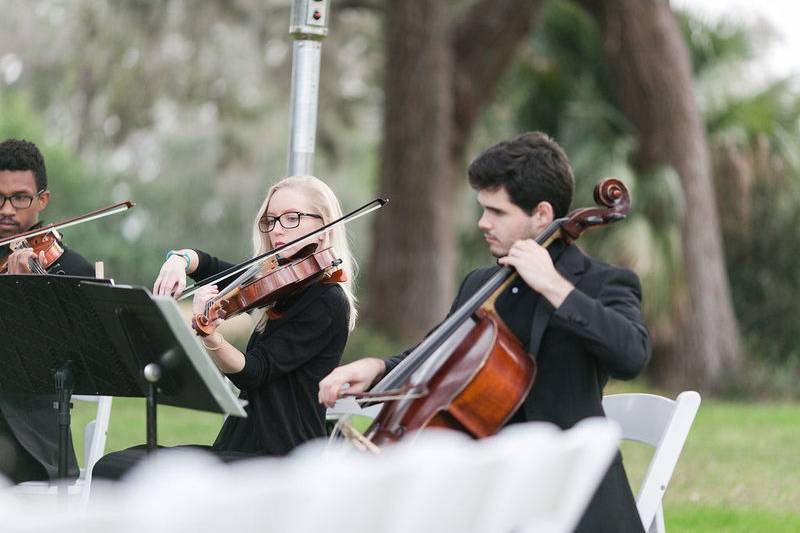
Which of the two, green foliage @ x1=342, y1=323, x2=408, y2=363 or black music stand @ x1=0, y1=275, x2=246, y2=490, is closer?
black music stand @ x1=0, y1=275, x2=246, y2=490

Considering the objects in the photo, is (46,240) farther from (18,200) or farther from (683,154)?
(683,154)

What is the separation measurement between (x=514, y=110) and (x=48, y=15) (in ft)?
23.2

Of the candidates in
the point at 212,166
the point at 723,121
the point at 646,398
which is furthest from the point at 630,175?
the point at 212,166

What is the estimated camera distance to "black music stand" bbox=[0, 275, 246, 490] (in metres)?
2.91

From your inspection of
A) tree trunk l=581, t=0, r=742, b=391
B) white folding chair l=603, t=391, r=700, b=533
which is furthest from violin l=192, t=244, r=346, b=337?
tree trunk l=581, t=0, r=742, b=391

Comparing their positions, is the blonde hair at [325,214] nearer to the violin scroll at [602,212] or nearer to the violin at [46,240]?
the violin at [46,240]

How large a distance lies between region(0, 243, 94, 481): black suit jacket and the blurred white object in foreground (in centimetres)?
256

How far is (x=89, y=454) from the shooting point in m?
4.14

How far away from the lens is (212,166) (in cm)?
2067

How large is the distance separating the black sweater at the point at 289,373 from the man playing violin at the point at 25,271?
2.21ft

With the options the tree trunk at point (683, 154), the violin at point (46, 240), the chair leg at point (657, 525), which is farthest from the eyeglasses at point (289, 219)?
the tree trunk at point (683, 154)

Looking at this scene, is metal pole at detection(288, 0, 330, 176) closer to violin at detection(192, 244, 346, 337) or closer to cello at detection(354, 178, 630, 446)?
violin at detection(192, 244, 346, 337)

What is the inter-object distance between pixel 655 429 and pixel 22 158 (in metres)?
2.33

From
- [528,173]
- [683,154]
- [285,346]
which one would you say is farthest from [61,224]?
[683,154]
